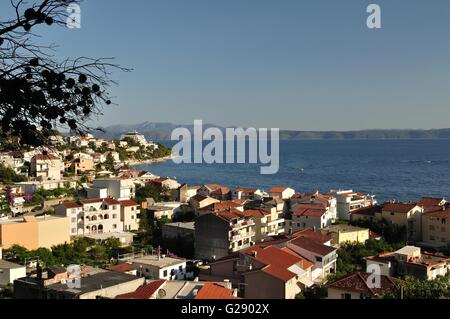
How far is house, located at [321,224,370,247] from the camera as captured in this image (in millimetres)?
11992

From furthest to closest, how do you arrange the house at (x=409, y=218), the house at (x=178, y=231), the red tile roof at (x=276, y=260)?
1. the house at (x=409, y=218)
2. the house at (x=178, y=231)
3. the red tile roof at (x=276, y=260)

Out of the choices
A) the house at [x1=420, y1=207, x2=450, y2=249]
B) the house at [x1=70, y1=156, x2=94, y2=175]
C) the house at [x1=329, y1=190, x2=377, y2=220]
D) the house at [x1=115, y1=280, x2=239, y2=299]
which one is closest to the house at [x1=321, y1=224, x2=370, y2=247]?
the house at [x1=420, y1=207, x2=450, y2=249]

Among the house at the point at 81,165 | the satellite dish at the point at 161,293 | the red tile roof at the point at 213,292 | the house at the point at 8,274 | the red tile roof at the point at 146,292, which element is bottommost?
the house at the point at 8,274

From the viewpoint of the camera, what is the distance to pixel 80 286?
709 centimetres

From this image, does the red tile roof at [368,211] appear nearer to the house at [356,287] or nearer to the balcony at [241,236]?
the balcony at [241,236]

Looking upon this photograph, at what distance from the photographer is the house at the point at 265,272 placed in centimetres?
799

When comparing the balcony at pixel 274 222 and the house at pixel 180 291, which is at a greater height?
the house at pixel 180 291

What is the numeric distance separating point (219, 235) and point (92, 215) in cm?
424

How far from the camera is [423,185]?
3003 centimetres

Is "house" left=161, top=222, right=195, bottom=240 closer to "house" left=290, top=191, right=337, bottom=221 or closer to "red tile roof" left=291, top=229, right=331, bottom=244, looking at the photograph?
"red tile roof" left=291, top=229, right=331, bottom=244

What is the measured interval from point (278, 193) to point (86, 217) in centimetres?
627

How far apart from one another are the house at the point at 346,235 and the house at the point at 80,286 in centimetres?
549

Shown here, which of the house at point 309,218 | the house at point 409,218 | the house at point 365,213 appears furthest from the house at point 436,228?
the house at point 309,218

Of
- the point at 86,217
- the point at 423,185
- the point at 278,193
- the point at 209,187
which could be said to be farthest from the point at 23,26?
the point at 423,185
